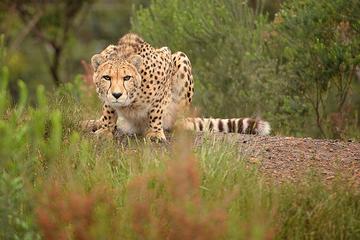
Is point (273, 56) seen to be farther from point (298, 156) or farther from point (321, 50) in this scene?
point (298, 156)

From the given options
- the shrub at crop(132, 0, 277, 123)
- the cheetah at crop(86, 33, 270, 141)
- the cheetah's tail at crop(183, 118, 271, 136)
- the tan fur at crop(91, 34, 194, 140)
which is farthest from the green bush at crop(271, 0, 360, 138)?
the tan fur at crop(91, 34, 194, 140)

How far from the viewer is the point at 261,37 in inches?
408

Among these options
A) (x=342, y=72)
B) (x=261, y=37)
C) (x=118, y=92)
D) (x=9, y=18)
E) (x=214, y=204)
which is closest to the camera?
(x=214, y=204)

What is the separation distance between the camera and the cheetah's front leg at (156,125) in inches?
284

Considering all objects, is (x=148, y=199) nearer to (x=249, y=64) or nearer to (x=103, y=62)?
(x=103, y=62)

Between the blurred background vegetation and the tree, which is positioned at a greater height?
the tree

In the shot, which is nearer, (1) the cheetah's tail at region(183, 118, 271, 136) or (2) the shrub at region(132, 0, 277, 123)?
(1) the cheetah's tail at region(183, 118, 271, 136)

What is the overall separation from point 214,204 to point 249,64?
607cm

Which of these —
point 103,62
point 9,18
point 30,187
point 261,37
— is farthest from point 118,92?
point 9,18

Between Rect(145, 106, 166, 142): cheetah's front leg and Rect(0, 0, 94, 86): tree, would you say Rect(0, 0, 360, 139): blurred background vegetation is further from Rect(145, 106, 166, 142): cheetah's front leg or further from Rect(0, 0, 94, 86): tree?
Rect(0, 0, 94, 86): tree

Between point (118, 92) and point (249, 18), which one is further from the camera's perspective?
point (249, 18)

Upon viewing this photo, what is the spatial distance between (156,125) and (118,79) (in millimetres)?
562

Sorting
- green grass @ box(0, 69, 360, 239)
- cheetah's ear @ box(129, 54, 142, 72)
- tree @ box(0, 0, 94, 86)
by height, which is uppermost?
tree @ box(0, 0, 94, 86)

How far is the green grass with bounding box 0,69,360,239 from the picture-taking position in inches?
170
